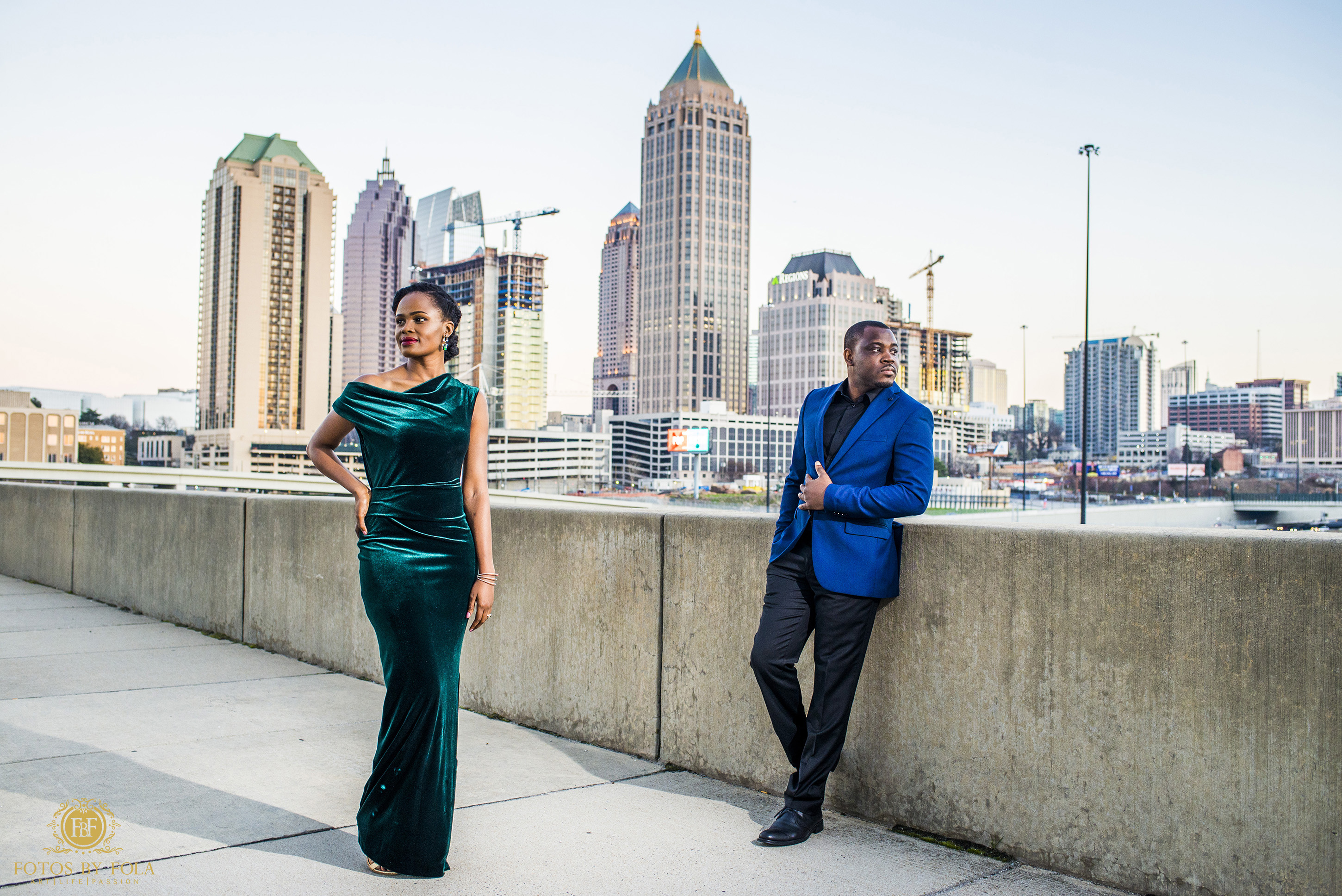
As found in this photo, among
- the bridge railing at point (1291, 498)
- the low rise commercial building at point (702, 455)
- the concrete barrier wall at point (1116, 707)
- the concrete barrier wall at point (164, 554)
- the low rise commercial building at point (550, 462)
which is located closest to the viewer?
the concrete barrier wall at point (1116, 707)

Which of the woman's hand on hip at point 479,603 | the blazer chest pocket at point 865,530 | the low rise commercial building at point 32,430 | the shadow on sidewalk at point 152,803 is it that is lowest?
the shadow on sidewalk at point 152,803

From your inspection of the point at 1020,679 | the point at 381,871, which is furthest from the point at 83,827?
the point at 1020,679

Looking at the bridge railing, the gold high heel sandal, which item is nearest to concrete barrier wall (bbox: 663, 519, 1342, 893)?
the gold high heel sandal

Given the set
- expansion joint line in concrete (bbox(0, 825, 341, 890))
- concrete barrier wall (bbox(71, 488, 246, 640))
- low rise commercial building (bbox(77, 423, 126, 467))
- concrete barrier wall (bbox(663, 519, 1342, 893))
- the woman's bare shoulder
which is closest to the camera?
concrete barrier wall (bbox(663, 519, 1342, 893))

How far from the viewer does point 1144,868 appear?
3.40 metres

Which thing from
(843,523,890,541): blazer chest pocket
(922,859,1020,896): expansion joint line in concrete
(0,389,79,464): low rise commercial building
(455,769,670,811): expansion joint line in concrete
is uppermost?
(0,389,79,464): low rise commercial building

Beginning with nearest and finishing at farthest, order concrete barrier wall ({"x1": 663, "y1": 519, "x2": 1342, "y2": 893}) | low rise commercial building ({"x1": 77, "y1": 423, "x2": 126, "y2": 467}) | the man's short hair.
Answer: concrete barrier wall ({"x1": 663, "y1": 519, "x2": 1342, "y2": 893}), the man's short hair, low rise commercial building ({"x1": 77, "y1": 423, "x2": 126, "y2": 467})

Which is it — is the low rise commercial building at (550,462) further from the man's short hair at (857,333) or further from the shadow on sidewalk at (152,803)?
the man's short hair at (857,333)

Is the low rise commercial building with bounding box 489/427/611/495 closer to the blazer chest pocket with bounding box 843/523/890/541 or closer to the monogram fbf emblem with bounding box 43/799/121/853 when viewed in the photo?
the monogram fbf emblem with bounding box 43/799/121/853

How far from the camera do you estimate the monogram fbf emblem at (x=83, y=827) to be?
11.8 ft

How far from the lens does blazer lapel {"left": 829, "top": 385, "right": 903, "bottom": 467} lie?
3871mm

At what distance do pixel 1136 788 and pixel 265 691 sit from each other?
5.01 m

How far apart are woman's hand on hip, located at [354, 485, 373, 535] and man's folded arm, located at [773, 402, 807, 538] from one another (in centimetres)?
157

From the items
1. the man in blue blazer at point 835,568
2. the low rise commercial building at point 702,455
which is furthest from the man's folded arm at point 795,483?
the low rise commercial building at point 702,455
